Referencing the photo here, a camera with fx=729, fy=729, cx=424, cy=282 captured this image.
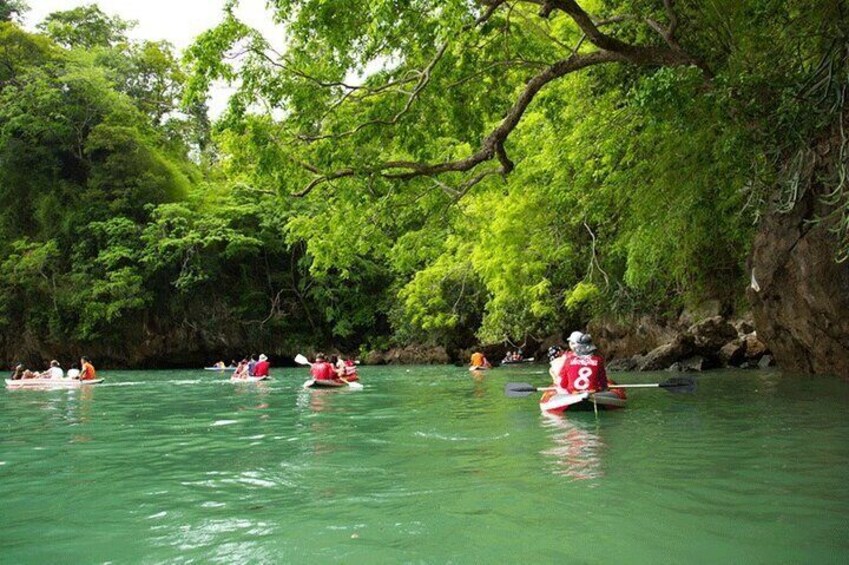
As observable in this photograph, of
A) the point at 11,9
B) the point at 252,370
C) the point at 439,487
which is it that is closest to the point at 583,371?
the point at 439,487

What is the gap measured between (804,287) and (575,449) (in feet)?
24.8

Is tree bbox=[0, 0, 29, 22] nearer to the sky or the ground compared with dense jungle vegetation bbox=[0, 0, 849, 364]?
nearer to the sky

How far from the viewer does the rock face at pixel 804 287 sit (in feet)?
38.8

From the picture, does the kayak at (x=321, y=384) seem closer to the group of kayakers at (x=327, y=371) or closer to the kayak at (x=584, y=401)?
the group of kayakers at (x=327, y=371)

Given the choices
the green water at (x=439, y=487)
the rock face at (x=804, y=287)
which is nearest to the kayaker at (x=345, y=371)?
the green water at (x=439, y=487)

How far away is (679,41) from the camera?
9.45 meters

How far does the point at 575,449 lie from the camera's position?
723cm

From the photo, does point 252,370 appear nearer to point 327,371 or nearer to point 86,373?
point 86,373

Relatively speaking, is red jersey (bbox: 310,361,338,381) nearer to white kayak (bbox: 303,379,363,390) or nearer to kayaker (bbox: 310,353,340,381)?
kayaker (bbox: 310,353,340,381)

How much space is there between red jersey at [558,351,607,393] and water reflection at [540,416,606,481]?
77cm

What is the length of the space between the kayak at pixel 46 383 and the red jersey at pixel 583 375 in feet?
47.4

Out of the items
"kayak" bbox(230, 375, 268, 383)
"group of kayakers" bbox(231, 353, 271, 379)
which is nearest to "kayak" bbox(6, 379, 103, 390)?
"kayak" bbox(230, 375, 268, 383)

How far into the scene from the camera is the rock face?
11812 millimetres

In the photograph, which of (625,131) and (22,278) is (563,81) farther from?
(22,278)
